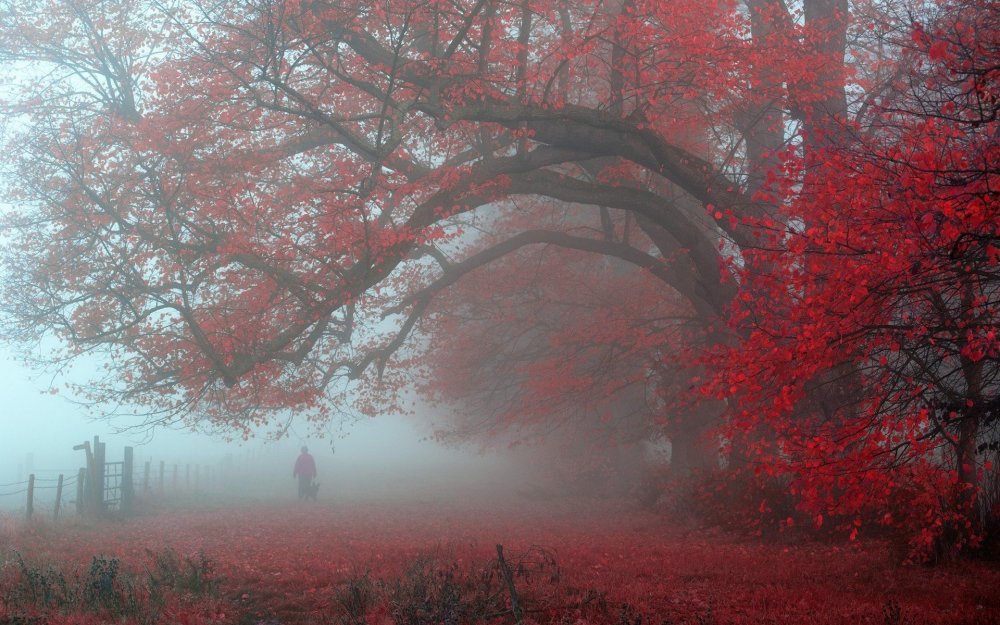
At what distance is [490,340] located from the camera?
2248 centimetres

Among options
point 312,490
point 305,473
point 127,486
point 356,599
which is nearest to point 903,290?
point 356,599

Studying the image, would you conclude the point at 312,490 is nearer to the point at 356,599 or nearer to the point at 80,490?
the point at 80,490

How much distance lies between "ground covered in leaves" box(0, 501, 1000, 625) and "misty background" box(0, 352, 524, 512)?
3284 mm

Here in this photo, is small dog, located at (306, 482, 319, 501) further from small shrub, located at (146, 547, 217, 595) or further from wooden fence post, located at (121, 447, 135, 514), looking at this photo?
small shrub, located at (146, 547, 217, 595)

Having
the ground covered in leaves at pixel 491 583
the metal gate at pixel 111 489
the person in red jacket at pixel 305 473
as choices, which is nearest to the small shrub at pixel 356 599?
the ground covered in leaves at pixel 491 583

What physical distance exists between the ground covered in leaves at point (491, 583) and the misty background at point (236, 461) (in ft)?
10.8

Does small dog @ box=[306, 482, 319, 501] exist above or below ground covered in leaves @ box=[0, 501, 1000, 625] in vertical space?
below

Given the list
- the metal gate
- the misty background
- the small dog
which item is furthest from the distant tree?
the small dog

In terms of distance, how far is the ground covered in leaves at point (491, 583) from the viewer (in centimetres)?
685

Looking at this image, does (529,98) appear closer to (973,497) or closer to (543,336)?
(973,497)

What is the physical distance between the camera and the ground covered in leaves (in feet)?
22.5

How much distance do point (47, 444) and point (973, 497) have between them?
68113mm

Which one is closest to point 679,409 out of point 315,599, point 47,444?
point 315,599

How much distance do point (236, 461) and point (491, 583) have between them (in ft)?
149
